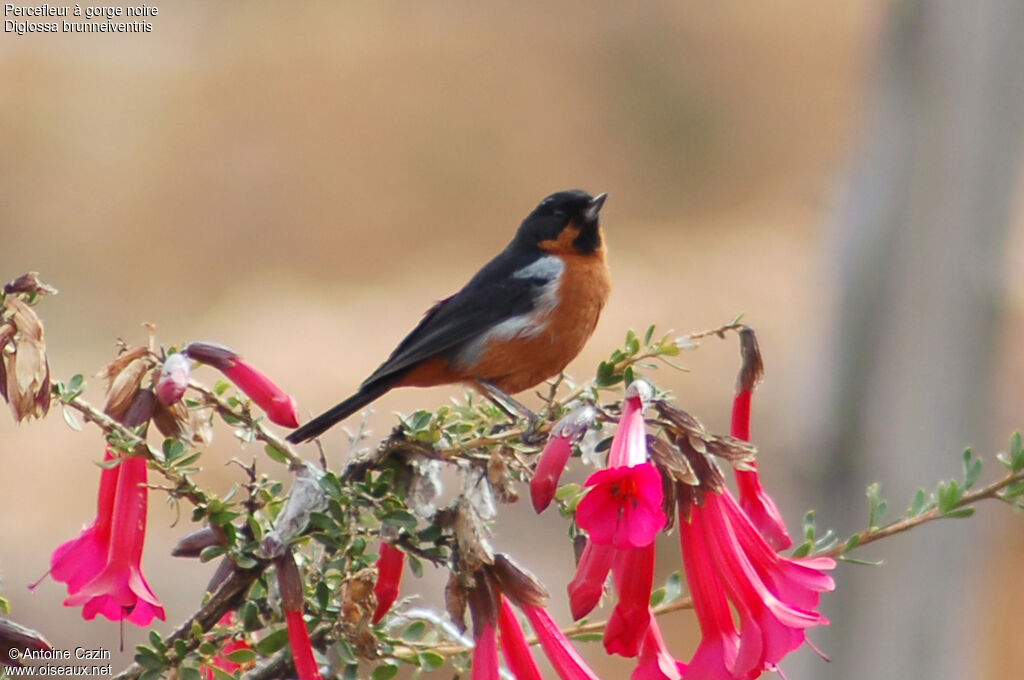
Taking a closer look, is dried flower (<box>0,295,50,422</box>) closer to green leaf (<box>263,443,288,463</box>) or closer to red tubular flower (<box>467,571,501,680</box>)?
green leaf (<box>263,443,288,463</box>)

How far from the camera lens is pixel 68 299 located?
537 inches

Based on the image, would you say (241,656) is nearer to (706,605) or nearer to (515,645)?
(515,645)

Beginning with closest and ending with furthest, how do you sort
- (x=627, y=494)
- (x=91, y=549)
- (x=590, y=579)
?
(x=627, y=494) < (x=590, y=579) < (x=91, y=549)

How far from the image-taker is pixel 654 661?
4.52 feet

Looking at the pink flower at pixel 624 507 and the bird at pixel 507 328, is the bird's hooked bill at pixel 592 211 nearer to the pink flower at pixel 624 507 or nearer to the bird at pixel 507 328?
the bird at pixel 507 328

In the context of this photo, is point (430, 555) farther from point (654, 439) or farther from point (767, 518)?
point (767, 518)

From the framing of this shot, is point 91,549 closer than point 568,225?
Yes

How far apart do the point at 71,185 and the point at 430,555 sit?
51.3 feet

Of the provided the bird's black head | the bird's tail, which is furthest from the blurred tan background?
the bird's tail

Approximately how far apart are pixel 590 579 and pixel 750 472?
293 mm

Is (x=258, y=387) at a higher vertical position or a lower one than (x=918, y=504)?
higher

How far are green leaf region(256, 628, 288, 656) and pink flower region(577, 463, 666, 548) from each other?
41 centimetres

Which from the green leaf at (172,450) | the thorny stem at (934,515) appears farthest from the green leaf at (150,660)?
the thorny stem at (934,515)

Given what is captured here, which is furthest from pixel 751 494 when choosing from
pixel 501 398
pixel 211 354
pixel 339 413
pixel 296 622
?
pixel 501 398
